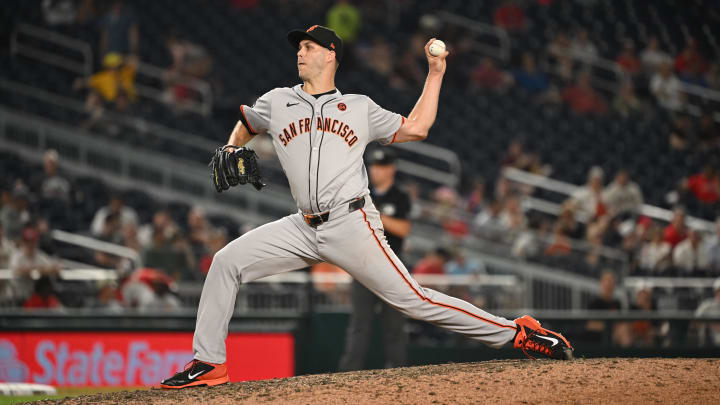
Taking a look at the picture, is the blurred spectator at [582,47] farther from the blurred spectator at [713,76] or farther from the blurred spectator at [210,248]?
the blurred spectator at [210,248]

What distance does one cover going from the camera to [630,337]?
9117 millimetres

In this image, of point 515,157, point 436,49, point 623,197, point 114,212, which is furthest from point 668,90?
point 436,49

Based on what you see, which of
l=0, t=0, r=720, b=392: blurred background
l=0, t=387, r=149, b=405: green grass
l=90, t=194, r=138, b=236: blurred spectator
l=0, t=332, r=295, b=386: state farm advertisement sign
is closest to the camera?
l=0, t=387, r=149, b=405: green grass

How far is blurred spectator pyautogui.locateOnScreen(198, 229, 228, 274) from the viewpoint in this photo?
11.2 metres

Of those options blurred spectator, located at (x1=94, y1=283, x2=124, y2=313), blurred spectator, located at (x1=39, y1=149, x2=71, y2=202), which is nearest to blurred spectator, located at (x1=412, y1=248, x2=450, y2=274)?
blurred spectator, located at (x1=94, y1=283, x2=124, y2=313)

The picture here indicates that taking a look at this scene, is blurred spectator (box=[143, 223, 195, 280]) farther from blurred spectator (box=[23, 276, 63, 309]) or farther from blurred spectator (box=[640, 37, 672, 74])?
blurred spectator (box=[640, 37, 672, 74])

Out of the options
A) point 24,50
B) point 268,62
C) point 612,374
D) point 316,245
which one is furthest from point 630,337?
point 24,50

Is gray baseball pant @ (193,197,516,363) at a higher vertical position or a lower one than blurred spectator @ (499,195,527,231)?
lower

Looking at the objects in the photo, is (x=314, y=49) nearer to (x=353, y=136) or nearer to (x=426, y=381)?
(x=353, y=136)

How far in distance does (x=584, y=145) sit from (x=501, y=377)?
39.2 feet

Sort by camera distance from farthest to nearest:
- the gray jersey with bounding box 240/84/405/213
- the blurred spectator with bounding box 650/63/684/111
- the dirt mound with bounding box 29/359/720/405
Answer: the blurred spectator with bounding box 650/63/684/111, the gray jersey with bounding box 240/84/405/213, the dirt mound with bounding box 29/359/720/405

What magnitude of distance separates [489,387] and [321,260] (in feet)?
3.55

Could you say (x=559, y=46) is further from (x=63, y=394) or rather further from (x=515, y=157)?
(x=63, y=394)

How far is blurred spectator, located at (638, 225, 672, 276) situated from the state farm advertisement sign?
16.2 ft
